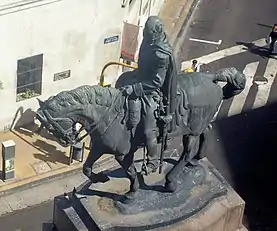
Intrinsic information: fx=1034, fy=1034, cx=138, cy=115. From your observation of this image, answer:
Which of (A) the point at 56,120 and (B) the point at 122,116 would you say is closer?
(A) the point at 56,120

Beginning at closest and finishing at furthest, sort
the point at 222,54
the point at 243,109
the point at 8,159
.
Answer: the point at 8,159 → the point at 243,109 → the point at 222,54

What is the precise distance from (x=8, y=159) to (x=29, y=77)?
365cm

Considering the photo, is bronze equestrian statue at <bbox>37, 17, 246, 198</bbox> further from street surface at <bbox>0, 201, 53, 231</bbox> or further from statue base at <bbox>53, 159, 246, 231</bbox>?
street surface at <bbox>0, 201, 53, 231</bbox>

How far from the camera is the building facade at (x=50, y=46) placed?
114 ft

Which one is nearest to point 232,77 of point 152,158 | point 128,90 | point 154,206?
point 152,158

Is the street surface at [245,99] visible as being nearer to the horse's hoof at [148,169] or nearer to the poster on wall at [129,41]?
the poster on wall at [129,41]

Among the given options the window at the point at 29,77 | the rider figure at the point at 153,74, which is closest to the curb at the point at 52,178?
the window at the point at 29,77

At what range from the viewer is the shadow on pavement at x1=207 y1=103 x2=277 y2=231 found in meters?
34.7

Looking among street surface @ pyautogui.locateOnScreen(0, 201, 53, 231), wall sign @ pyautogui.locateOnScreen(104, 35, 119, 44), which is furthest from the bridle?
wall sign @ pyautogui.locateOnScreen(104, 35, 119, 44)

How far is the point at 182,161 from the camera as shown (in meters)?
27.8

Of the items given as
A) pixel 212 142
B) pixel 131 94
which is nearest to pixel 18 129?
pixel 212 142

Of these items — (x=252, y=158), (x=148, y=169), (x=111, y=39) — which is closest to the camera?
(x=148, y=169)

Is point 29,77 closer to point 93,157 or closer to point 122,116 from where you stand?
point 93,157

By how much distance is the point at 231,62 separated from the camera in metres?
43.8
